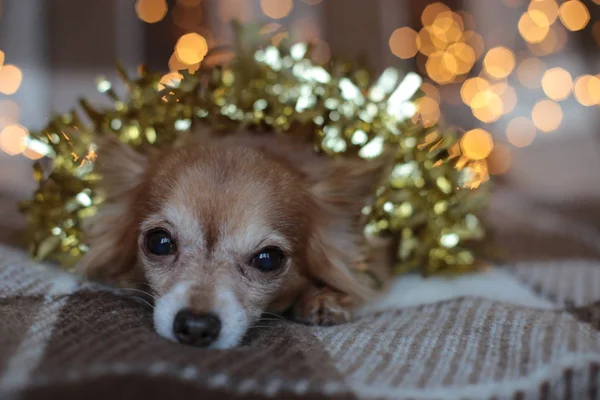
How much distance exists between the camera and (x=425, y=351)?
977 mm

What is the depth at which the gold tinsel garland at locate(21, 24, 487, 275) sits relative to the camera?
1449 millimetres

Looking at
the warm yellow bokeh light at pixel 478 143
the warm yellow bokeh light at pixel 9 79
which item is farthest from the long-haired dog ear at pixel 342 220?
the warm yellow bokeh light at pixel 9 79

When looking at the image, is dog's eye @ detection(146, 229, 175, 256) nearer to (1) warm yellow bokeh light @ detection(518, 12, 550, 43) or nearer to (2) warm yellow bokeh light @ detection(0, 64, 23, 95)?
(2) warm yellow bokeh light @ detection(0, 64, 23, 95)

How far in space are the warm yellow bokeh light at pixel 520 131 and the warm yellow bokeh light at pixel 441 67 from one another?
59 centimetres

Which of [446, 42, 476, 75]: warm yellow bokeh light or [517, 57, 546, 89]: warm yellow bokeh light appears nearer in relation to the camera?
[517, 57, 546, 89]: warm yellow bokeh light

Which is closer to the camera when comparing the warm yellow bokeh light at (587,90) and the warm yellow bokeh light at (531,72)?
the warm yellow bokeh light at (587,90)

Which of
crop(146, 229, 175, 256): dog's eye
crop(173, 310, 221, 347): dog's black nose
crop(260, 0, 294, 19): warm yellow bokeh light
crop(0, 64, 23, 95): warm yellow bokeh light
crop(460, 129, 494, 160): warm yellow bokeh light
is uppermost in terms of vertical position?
crop(260, 0, 294, 19): warm yellow bokeh light

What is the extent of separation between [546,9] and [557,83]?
1.82 ft

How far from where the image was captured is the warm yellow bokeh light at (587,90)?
4.01 metres

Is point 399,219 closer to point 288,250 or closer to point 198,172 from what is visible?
point 288,250

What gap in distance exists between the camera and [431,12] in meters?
4.41

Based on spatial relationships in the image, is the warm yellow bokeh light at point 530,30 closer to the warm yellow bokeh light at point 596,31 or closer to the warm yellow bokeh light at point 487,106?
the warm yellow bokeh light at point 596,31

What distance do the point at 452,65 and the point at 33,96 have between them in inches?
129

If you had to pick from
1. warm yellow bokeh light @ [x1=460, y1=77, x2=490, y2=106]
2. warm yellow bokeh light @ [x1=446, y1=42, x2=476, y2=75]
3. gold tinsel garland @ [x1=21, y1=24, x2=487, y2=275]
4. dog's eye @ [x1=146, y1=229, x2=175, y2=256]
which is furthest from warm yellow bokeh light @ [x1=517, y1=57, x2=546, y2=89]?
dog's eye @ [x1=146, y1=229, x2=175, y2=256]
